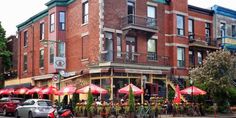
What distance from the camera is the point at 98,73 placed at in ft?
109

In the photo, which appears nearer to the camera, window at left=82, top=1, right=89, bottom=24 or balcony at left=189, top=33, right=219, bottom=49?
window at left=82, top=1, right=89, bottom=24

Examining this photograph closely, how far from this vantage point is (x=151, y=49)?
38.1 m

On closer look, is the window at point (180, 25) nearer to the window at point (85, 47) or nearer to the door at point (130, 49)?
the door at point (130, 49)

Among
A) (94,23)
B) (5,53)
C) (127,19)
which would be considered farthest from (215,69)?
(5,53)

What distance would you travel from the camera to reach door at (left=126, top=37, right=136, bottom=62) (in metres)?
35.1

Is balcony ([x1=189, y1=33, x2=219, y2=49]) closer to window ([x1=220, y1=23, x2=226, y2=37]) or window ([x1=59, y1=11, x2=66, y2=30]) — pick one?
window ([x1=220, y1=23, x2=226, y2=37])

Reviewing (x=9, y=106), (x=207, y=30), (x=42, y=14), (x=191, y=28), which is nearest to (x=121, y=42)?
(x=191, y=28)

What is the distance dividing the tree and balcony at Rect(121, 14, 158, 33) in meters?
5.73

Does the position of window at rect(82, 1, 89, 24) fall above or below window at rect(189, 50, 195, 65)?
above

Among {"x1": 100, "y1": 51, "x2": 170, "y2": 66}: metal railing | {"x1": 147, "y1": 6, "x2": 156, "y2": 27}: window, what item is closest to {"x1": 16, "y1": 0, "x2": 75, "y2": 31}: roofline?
{"x1": 147, "y1": 6, "x2": 156, "y2": 27}: window

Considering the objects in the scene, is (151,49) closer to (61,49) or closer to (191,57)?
(191,57)

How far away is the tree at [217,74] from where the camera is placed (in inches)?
1335

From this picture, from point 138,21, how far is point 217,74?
8.41 m

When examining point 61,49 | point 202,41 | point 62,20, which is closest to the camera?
point 61,49
